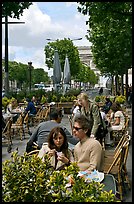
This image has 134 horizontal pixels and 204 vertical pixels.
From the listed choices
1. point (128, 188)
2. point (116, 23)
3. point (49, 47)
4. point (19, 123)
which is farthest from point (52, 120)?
point (49, 47)

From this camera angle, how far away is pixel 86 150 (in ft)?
17.5

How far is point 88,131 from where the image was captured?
5.50 metres

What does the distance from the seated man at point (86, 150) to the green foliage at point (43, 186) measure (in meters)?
2.08

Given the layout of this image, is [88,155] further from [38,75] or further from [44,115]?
[38,75]

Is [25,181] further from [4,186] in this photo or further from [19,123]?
[19,123]

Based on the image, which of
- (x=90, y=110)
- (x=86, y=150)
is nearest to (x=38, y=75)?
(x=90, y=110)

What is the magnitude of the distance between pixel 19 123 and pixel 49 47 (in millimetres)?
54130

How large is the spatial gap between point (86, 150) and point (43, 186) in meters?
2.37

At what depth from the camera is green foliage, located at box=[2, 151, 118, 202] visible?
2.84 m

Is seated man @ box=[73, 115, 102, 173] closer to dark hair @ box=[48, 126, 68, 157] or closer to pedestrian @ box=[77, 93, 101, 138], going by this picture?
dark hair @ box=[48, 126, 68, 157]

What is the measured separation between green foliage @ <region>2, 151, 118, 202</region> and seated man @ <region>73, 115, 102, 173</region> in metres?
2.08

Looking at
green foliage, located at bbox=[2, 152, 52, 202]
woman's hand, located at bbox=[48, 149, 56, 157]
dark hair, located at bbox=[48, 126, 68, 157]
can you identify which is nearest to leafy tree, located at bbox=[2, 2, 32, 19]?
green foliage, located at bbox=[2, 152, 52, 202]

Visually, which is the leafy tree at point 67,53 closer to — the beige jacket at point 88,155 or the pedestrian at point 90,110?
the pedestrian at point 90,110

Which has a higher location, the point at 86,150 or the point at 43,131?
the point at 43,131
